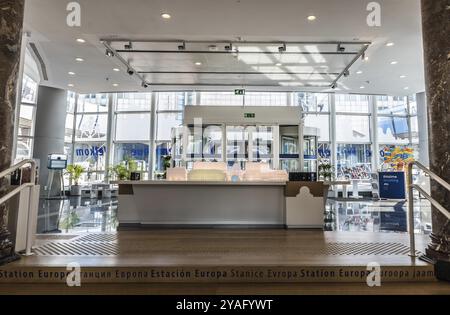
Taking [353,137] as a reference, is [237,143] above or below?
below

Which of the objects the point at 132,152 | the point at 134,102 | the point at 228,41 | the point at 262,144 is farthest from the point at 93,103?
the point at 228,41

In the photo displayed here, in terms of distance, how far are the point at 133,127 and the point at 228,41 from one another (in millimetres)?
8695

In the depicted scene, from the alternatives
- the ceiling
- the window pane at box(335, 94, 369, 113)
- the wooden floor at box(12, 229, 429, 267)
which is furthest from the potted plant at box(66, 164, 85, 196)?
the window pane at box(335, 94, 369, 113)

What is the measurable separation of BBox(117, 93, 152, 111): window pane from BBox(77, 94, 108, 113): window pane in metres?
0.69

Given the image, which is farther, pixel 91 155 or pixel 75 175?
pixel 91 155

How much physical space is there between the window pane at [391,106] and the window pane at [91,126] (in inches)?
521

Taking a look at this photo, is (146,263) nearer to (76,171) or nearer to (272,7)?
(272,7)

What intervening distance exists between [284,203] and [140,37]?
183 inches

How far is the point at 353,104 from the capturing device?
13312 millimetres

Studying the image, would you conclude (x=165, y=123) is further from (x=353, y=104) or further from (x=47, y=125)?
(x=353, y=104)

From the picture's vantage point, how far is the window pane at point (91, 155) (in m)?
13.6

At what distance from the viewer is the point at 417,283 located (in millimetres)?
2617

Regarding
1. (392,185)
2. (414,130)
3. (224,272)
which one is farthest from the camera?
(414,130)
